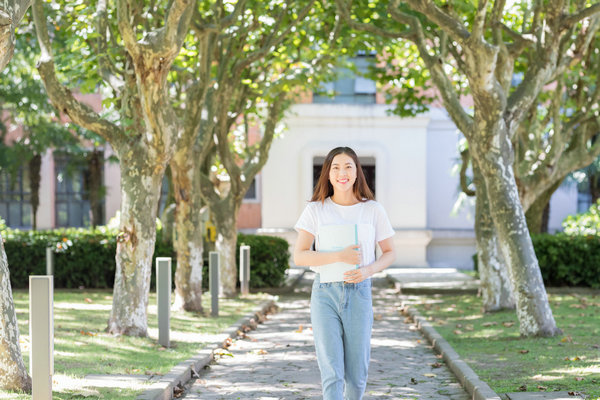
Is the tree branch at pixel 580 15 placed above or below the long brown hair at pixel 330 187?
above

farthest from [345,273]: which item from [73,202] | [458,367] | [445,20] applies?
[73,202]

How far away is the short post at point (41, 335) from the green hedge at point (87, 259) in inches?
547

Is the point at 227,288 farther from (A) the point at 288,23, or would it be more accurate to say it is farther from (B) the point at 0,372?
(B) the point at 0,372

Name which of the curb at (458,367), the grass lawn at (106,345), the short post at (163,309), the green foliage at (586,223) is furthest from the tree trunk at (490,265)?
the green foliage at (586,223)

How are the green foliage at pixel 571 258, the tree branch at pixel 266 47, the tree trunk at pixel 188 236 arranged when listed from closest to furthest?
the tree trunk at pixel 188 236
the tree branch at pixel 266 47
the green foliage at pixel 571 258

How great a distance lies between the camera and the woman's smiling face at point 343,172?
5512 mm

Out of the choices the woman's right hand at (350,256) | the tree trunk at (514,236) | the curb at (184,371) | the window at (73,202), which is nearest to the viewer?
the woman's right hand at (350,256)

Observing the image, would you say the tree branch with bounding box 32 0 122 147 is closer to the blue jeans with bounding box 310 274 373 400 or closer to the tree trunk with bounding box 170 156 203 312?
the tree trunk with bounding box 170 156 203 312

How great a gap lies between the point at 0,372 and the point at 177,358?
2.77m

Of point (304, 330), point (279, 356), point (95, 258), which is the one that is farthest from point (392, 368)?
point (95, 258)

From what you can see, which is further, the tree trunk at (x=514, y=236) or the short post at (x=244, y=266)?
the short post at (x=244, y=266)

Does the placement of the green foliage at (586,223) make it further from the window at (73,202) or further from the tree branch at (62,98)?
the window at (73,202)

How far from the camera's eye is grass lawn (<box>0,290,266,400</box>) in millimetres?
7603

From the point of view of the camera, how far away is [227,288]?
18141mm
